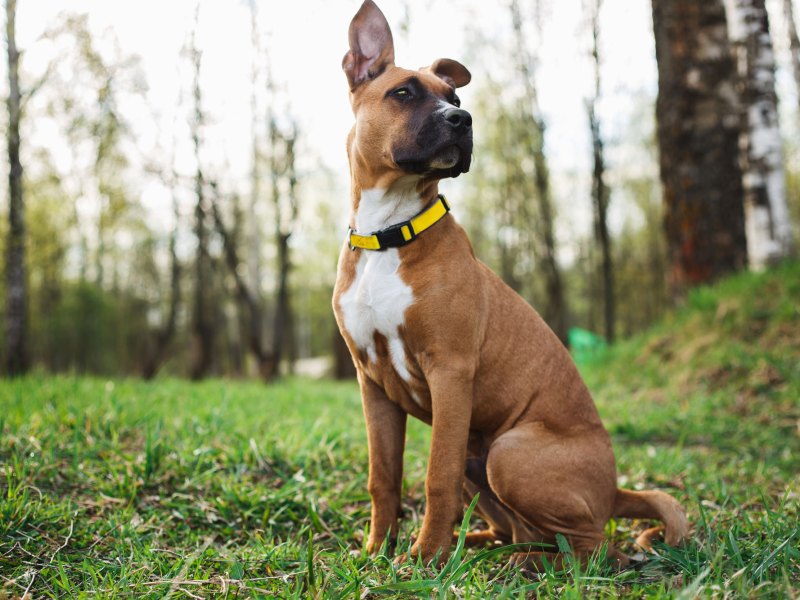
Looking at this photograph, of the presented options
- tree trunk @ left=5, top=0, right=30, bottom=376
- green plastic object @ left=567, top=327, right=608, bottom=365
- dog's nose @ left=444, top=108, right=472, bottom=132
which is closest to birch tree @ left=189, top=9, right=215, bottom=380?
tree trunk @ left=5, top=0, right=30, bottom=376

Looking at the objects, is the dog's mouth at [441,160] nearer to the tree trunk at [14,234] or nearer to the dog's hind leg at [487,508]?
the dog's hind leg at [487,508]

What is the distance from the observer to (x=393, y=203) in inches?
125

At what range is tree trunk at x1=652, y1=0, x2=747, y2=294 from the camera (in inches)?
332

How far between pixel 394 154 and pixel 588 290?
119 ft

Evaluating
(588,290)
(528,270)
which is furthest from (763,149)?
(588,290)

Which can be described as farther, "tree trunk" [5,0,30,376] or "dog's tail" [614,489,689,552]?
"tree trunk" [5,0,30,376]

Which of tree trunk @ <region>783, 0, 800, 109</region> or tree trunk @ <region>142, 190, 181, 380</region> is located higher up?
tree trunk @ <region>783, 0, 800, 109</region>

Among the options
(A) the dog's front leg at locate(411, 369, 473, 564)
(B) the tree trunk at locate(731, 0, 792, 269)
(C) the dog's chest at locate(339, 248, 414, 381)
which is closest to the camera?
(A) the dog's front leg at locate(411, 369, 473, 564)

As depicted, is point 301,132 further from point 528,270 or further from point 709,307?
point 528,270

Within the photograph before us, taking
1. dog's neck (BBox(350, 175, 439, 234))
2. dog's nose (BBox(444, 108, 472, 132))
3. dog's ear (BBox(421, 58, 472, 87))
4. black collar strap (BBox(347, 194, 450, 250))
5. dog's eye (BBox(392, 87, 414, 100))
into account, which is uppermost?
dog's ear (BBox(421, 58, 472, 87))

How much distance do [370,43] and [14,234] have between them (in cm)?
942

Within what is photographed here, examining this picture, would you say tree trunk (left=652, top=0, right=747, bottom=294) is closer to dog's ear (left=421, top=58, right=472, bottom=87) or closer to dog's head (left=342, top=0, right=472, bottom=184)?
dog's ear (left=421, top=58, right=472, bottom=87)

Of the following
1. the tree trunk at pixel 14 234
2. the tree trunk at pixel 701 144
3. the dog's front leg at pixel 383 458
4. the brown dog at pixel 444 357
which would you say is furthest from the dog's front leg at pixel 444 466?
the tree trunk at pixel 14 234

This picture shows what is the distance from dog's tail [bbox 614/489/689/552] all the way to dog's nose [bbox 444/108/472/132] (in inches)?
79.4
